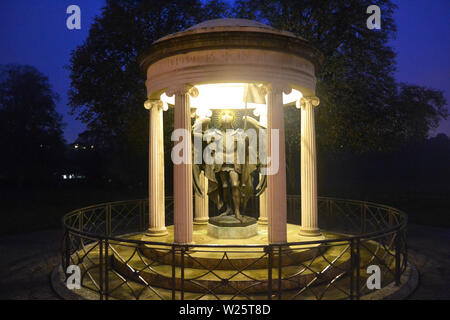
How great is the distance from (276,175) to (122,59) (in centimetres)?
1345

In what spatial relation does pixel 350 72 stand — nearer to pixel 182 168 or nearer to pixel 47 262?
pixel 182 168

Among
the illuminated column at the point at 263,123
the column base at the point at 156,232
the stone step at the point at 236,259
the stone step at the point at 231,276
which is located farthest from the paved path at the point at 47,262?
the illuminated column at the point at 263,123

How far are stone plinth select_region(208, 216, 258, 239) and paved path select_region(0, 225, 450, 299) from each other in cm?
385

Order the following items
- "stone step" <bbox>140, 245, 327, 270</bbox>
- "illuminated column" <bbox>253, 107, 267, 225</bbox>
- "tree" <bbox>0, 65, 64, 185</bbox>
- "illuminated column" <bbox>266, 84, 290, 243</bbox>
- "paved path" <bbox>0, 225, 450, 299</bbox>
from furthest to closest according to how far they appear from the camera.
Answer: "tree" <bbox>0, 65, 64, 185</bbox>, "illuminated column" <bbox>253, 107, 267, 225</bbox>, "illuminated column" <bbox>266, 84, 290, 243</bbox>, "stone step" <bbox>140, 245, 327, 270</bbox>, "paved path" <bbox>0, 225, 450, 299</bbox>

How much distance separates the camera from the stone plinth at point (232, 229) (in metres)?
8.73

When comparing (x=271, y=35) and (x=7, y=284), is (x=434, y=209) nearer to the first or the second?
(x=271, y=35)

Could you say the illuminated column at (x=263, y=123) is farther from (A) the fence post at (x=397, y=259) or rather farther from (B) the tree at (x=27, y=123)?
(B) the tree at (x=27, y=123)

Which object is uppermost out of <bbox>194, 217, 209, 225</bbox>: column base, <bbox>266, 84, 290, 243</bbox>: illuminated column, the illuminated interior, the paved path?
the illuminated interior

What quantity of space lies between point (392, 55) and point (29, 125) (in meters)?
30.6

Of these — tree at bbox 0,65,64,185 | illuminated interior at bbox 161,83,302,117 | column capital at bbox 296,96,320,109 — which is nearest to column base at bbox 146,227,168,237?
illuminated interior at bbox 161,83,302,117

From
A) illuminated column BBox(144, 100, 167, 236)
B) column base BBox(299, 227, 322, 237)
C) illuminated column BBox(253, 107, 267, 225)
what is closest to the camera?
column base BBox(299, 227, 322, 237)

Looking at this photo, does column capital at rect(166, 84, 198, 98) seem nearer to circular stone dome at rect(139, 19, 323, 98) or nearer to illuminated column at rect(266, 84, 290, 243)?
circular stone dome at rect(139, 19, 323, 98)

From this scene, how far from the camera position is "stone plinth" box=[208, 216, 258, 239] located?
873 centimetres

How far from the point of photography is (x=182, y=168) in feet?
25.0
